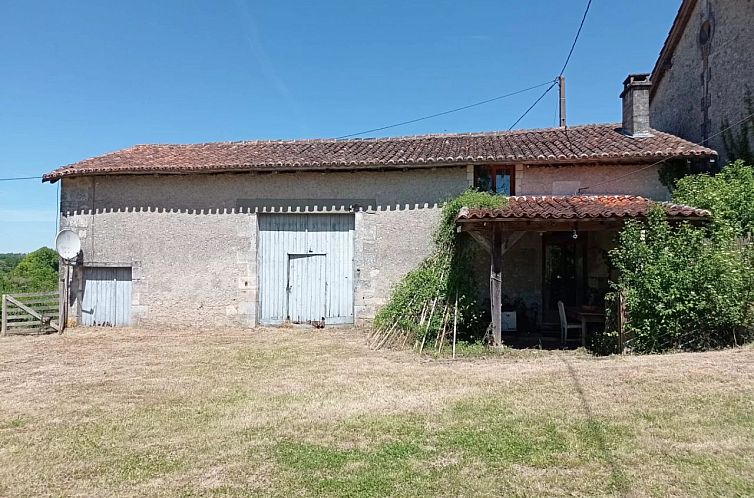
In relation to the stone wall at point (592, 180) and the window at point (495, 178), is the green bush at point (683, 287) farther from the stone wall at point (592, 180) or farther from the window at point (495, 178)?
the window at point (495, 178)

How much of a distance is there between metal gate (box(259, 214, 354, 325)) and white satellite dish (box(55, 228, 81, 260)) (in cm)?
444

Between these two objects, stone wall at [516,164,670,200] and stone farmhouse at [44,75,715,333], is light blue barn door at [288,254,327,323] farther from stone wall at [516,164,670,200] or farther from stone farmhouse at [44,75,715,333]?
stone wall at [516,164,670,200]

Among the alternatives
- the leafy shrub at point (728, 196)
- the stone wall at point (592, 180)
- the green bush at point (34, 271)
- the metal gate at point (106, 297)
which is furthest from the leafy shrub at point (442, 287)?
the green bush at point (34, 271)

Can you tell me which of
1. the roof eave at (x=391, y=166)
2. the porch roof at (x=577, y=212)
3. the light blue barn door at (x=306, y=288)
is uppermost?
the roof eave at (x=391, y=166)

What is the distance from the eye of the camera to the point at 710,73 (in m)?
11.4

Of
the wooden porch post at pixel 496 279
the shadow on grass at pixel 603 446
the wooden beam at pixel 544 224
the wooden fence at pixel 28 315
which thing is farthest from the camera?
the wooden fence at pixel 28 315

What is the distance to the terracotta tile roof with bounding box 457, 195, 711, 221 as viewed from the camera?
8.32 meters

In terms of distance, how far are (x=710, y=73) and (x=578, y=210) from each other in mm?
5854

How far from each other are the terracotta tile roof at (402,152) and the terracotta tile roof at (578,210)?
1.25m

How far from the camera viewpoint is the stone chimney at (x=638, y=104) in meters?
11.8

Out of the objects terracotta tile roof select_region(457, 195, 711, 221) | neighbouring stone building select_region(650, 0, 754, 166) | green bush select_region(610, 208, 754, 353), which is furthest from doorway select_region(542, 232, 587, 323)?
neighbouring stone building select_region(650, 0, 754, 166)

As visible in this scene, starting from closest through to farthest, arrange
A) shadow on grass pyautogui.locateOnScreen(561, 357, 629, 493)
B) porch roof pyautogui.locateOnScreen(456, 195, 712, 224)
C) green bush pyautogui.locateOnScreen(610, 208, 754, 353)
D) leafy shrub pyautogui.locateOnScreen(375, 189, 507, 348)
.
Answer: shadow on grass pyautogui.locateOnScreen(561, 357, 629, 493) < green bush pyautogui.locateOnScreen(610, 208, 754, 353) < porch roof pyautogui.locateOnScreen(456, 195, 712, 224) < leafy shrub pyautogui.locateOnScreen(375, 189, 507, 348)

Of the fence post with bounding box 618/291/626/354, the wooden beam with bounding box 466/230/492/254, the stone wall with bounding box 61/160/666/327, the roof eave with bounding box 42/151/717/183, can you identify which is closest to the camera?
the fence post with bounding box 618/291/626/354

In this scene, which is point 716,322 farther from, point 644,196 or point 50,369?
point 50,369
